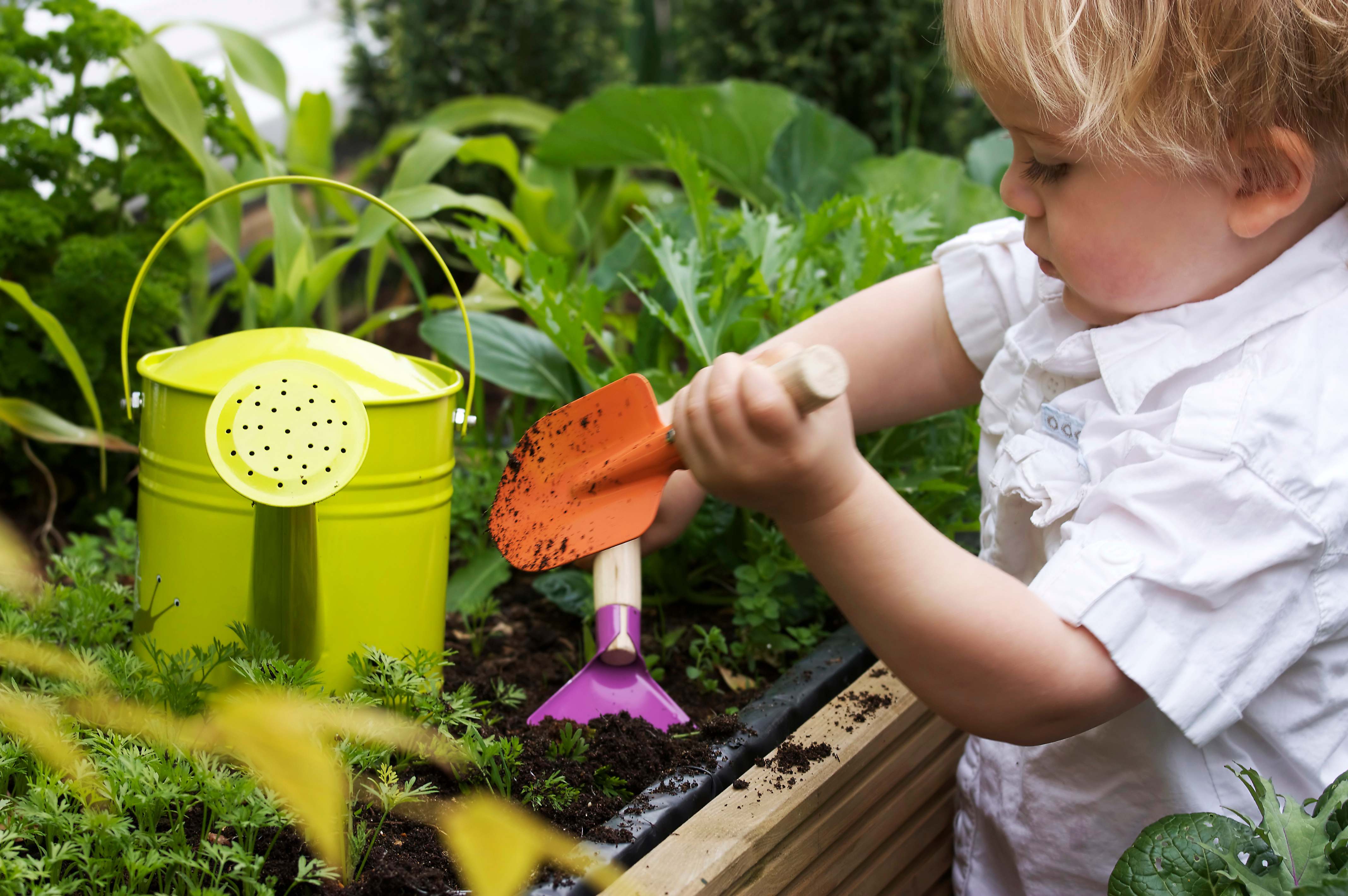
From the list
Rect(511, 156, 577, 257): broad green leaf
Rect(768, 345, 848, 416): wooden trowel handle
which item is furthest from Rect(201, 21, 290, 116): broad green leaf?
Rect(768, 345, 848, 416): wooden trowel handle

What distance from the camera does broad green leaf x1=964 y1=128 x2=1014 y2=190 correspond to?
7.36 feet

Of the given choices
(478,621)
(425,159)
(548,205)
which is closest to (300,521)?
(478,621)

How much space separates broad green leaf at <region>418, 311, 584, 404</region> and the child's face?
2.46 ft

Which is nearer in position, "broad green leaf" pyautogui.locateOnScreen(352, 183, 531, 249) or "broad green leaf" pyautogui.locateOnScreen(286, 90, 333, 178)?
"broad green leaf" pyautogui.locateOnScreen(352, 183, 531, 249)

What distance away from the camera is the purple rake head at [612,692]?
1079 mm

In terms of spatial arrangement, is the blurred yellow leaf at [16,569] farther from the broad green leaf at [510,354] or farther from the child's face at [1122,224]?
the child's face at [1122,224]

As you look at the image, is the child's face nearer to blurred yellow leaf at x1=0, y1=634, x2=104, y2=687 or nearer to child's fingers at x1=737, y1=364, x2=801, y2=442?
child's fingers at x1=737, y1=364, x2=801, y2=442

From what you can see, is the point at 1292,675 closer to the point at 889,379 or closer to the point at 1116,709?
the point at 1116,709

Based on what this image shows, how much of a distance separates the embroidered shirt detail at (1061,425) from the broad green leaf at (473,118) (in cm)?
162

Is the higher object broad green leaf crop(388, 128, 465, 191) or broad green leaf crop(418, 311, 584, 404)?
broad green leaf crop(388, 128, 465, 191)

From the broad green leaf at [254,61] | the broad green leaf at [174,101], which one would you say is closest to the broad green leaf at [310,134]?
the broad green leaf at [254,61]

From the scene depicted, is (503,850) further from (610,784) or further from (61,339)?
(61,339)

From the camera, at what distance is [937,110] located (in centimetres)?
298

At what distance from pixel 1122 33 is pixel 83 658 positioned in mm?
1044
